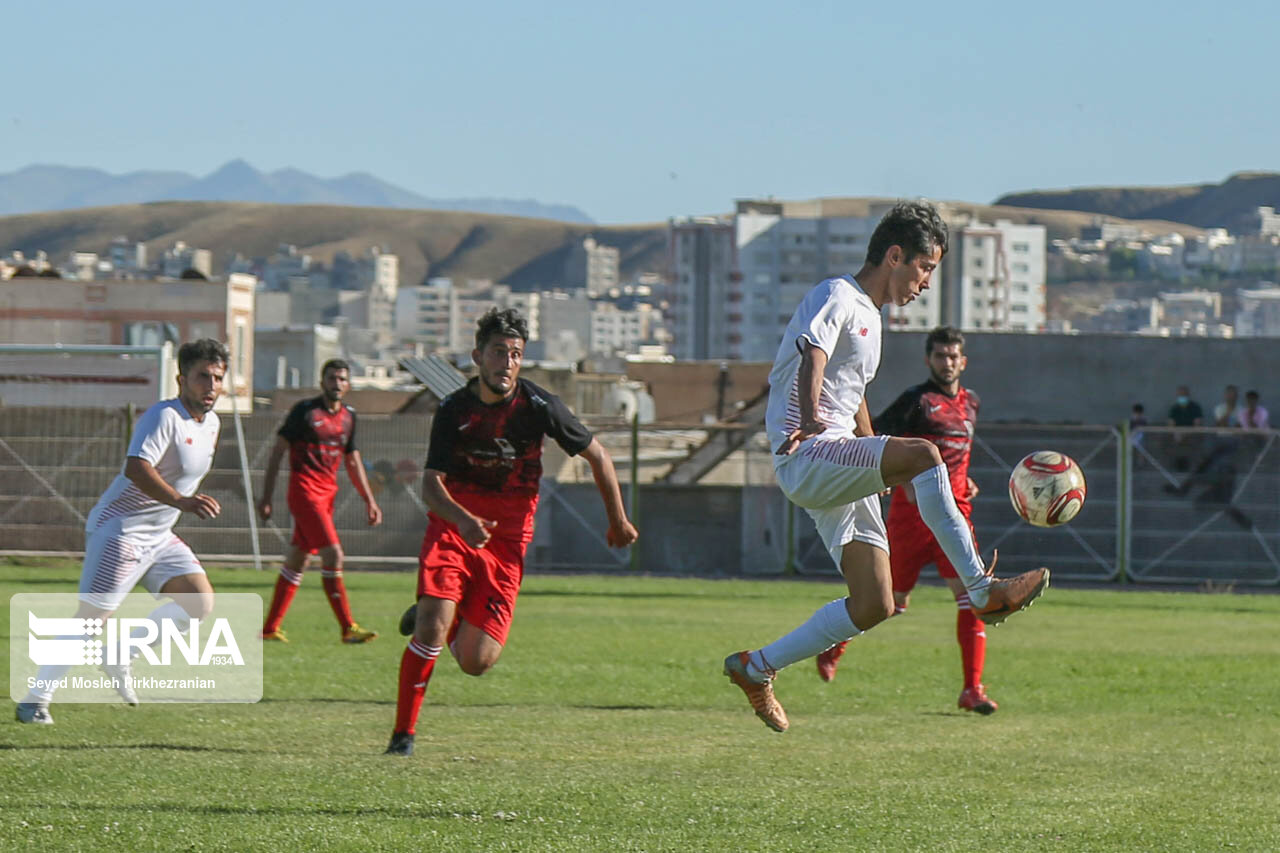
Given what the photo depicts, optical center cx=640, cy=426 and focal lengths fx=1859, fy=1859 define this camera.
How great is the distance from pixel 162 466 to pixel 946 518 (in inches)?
171

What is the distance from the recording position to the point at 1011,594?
7.23 meters

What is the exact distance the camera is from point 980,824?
23.9ft

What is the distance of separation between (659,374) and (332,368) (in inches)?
2789

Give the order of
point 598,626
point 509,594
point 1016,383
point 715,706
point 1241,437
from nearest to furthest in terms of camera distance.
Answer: point 509,594, point 715,706, point 598,626, point 1241,437, point 1016,383

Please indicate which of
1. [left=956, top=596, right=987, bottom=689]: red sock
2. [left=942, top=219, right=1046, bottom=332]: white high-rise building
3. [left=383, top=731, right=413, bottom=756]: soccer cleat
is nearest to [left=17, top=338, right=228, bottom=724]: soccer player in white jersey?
[left=383, top=731, right=413, bottom=756]: soccer cleat

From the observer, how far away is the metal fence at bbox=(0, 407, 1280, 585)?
23.9 meters

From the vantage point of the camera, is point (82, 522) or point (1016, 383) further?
point (1016, 383)

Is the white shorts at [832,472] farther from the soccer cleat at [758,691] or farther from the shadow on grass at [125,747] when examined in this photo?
the shadow on grass at [125,747]

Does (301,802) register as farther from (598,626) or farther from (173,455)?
(598,626)

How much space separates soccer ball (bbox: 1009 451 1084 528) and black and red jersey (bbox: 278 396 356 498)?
7032 millimetres

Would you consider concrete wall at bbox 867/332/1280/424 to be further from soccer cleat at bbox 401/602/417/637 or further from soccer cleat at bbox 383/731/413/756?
soccer cleat at bbox 383/731/413/756

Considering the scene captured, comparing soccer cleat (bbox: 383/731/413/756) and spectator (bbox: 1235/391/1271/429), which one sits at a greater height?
spectator (bbox: 1235/391/1271/429)

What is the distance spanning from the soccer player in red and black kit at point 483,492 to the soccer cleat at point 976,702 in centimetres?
327

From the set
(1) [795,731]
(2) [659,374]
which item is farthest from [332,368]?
(2) [659,374]
